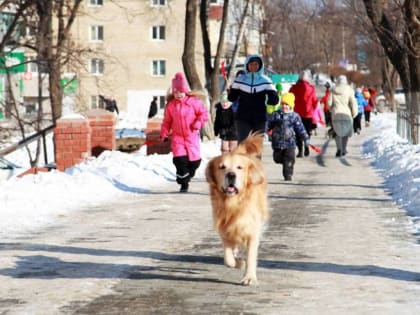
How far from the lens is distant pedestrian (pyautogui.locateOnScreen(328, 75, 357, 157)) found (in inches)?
1025

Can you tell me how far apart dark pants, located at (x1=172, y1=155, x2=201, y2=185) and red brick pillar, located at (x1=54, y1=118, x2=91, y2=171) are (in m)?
5.60

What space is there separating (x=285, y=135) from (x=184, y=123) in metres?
2.84

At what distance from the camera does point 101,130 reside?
24.5 meters

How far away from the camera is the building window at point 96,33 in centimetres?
8700

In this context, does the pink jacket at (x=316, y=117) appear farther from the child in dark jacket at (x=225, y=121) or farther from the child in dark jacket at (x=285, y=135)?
the child in dark jacket at (x=285, y=135)

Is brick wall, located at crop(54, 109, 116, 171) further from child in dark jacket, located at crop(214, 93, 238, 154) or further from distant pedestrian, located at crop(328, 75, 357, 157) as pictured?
distant pedestrian, located at crop(328, 75, 357, 157)

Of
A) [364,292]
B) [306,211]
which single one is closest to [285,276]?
[364,292]

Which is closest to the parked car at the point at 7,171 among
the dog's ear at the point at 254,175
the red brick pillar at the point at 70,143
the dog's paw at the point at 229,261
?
the red brick pillar at the point at 70,143

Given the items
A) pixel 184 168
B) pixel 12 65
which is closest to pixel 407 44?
pixel 184 168

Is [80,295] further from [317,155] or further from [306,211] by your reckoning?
[317,155]

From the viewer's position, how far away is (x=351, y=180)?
19328mm

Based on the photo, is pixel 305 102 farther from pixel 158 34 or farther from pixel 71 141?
pixel 158 34

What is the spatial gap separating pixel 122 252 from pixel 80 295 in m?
2.31

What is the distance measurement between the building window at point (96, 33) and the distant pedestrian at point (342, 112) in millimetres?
61542
